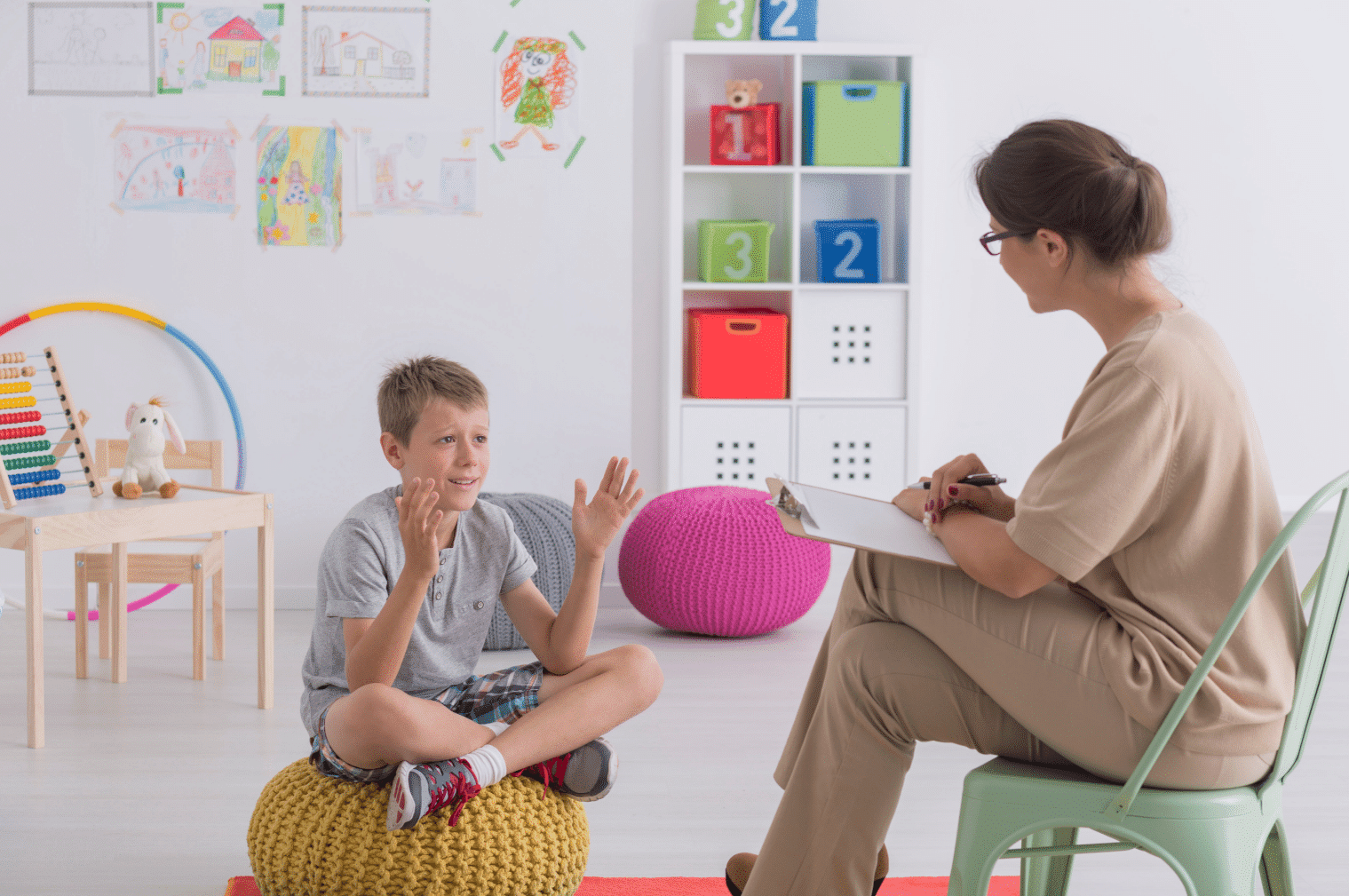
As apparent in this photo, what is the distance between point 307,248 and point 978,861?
3027mm

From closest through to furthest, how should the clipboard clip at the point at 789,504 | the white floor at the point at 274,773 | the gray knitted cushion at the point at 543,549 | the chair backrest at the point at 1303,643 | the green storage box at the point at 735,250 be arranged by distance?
the chair backrest at the point at 1303,643
the clipboard clip at the point at 789,504
the white floor at the point at 274,773
the gray knitted cushion at the point at 543,549
the green storage box at the point at 735,250

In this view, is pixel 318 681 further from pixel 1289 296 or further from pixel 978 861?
pixel 1289 296

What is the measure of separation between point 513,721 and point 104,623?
1.93m

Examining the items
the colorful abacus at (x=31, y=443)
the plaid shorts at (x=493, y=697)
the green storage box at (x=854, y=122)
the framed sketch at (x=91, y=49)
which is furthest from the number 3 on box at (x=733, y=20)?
the plaid shorts at (x=493, y=697)

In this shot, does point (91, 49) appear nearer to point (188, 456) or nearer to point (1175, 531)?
point (188, 456)

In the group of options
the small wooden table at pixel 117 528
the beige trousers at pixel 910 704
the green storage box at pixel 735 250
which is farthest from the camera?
the green storage box at pixel 735 250

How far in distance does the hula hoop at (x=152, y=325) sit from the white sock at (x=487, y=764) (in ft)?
7.40

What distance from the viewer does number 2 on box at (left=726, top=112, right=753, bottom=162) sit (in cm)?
367

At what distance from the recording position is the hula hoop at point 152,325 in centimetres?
357

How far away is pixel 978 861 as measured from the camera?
1224 millimetres

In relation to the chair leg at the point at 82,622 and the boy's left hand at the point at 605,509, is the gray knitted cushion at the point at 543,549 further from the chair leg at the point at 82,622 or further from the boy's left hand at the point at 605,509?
the boy's left hand at the point at 605,509

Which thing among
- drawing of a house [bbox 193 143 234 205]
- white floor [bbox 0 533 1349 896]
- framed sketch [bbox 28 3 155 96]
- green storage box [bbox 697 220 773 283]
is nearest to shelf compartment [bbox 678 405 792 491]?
green storage box [bbox 697 220 773 283]

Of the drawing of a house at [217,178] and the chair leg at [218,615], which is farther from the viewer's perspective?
the drawing of a house at [217,178]

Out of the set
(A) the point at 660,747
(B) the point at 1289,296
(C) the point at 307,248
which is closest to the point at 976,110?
(B) the point at 1289,296
